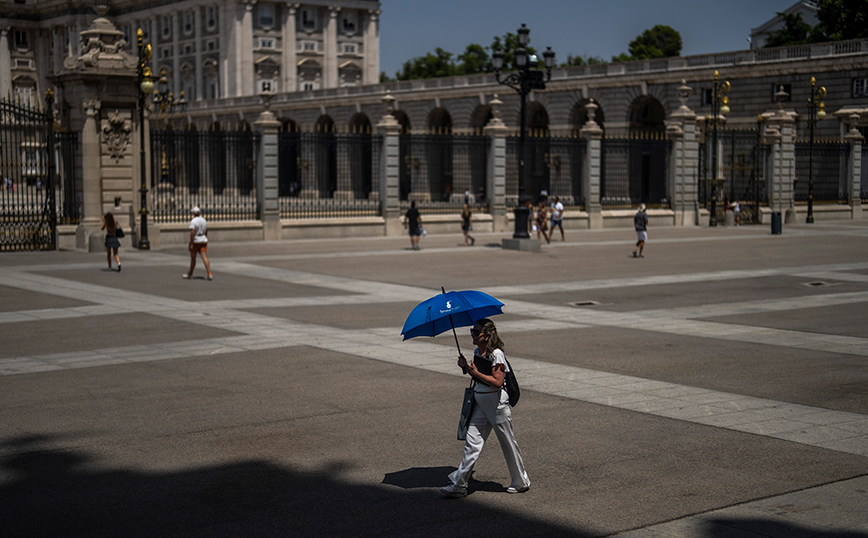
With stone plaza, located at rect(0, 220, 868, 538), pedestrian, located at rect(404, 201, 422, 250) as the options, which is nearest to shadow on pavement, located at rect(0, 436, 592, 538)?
stone plaza, located at rect(0, 220, 868, 538)

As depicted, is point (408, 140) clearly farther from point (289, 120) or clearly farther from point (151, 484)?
point (289, 120)

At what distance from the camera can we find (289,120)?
86.1 meters

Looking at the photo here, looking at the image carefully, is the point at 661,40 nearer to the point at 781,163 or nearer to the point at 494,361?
the point at 781,163

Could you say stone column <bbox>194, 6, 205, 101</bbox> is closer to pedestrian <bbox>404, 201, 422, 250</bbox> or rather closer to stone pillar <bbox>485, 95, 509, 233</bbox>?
stone pillar <bbox>485, 95, 509, 233</bbox>

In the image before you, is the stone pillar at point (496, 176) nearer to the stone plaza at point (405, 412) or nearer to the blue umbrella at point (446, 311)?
the stone plaza at point (405, 412)

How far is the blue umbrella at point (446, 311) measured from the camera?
21.9 feet

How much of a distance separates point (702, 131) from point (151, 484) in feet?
135

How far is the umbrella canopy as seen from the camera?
6.66 meters

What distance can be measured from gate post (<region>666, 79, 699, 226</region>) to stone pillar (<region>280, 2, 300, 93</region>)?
7214cm

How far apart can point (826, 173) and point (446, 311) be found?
46.8m

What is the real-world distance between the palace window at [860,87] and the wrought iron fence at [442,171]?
21710 millimetres

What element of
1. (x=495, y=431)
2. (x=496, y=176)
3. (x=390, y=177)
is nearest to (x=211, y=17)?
(x=496, y=176)

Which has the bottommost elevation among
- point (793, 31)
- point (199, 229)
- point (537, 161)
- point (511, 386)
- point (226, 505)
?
point (226, 505)

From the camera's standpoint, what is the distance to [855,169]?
1818 inches
